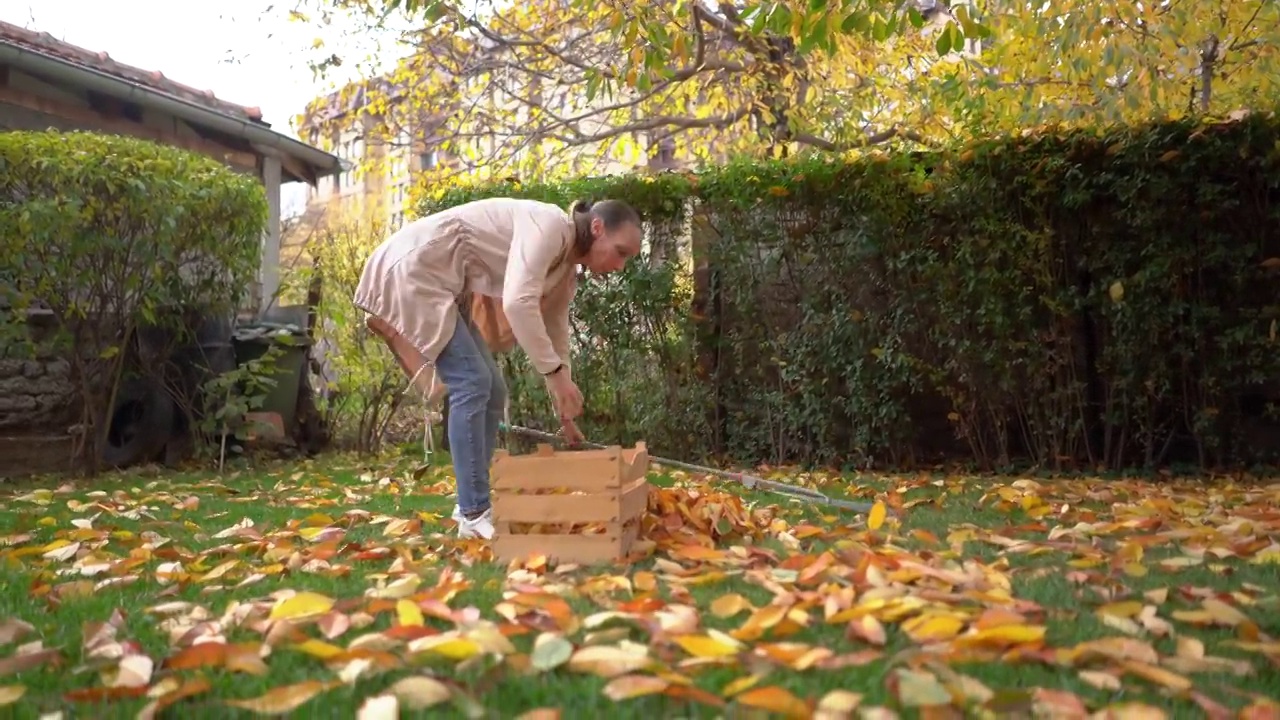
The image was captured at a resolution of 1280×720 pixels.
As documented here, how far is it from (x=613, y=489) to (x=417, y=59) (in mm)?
10465

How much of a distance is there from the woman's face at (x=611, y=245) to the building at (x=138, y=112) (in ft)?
18.2

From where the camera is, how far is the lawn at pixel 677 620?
2.09 metres

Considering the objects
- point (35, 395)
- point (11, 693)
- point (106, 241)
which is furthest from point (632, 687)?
point (35, 395)

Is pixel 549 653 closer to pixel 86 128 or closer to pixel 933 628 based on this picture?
pixel 933 628

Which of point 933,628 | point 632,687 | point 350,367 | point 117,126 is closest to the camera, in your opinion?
point 632,687

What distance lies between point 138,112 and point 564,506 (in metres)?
8.92

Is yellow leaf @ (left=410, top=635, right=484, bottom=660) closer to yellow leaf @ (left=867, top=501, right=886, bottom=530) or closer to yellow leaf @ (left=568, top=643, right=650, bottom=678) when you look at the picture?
yellow leaf @ (left=568, top=643, right=650, bottom=678)

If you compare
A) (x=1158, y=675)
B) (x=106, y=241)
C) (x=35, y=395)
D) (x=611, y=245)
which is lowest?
(x=1158, y=675)

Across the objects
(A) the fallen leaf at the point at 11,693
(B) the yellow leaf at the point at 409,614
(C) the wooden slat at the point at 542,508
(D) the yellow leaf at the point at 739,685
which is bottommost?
(D) the yellow leaf at the point at 739,685

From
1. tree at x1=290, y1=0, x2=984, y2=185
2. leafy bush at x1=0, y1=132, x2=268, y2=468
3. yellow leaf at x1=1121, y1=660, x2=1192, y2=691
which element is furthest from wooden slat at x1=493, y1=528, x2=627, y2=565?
tree at x1=290, y1=0, x2=984, y2=185

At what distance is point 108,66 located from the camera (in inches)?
429

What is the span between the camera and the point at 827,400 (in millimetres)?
7414

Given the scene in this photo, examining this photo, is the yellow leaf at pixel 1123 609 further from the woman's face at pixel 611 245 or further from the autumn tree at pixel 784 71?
the autumn tree at pixel 784 71

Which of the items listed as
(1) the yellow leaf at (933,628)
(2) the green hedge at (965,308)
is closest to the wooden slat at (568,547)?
(1) the yellow leaf at (933,628)
